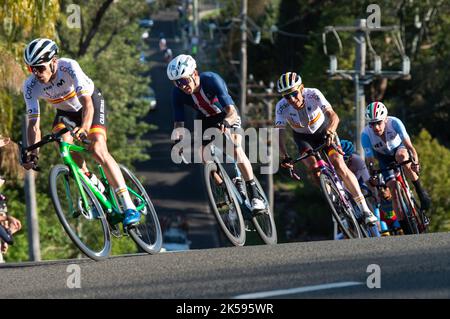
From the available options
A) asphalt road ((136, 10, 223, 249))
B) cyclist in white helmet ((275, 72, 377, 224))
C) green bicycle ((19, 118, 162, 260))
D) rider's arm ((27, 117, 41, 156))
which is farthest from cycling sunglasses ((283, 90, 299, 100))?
asphalt road ((136, 10, 223, 249))

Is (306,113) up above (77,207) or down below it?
above

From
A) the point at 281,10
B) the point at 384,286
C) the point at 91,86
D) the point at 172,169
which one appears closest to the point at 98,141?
the point at 91,86

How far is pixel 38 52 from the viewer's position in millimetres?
10867

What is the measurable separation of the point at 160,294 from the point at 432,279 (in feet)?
6.85

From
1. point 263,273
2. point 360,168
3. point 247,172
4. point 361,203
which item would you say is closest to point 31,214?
point 360,168

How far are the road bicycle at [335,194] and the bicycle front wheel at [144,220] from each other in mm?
2113

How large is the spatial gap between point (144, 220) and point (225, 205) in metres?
0.92

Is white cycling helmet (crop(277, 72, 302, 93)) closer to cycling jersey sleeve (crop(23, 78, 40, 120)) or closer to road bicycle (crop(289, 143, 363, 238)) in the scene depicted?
road bicycle (crop(289, 143, 363, 238))

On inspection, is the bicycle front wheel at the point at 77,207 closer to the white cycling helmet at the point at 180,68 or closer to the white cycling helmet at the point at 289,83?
the white cycling helmet at the point at 180,68

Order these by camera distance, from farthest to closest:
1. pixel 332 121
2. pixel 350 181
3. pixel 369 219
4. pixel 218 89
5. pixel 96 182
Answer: pixel 369 219 → pixel 350 181 → pixel 332 121 → pixel 218 89 → pixel 96 182

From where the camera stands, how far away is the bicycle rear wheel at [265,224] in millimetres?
13242

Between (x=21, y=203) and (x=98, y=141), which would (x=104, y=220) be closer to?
(x=98, y=141)

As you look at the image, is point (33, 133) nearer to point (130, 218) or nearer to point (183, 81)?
point (130, 218)

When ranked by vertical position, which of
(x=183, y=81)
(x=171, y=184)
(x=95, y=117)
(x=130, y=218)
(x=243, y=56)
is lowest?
(x=171, y=184)
